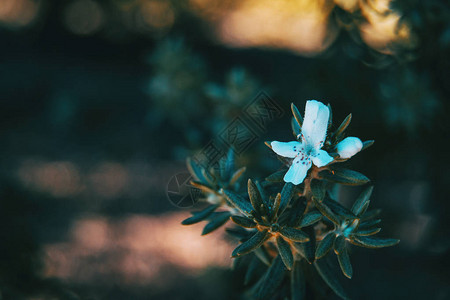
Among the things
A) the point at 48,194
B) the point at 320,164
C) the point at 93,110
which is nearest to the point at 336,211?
the point at 320,164

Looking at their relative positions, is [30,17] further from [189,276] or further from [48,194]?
[189,276]

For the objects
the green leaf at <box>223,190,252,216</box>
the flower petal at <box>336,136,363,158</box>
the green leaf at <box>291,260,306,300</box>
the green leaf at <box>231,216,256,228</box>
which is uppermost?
the green leaf at <box>223,190,252,216</box>

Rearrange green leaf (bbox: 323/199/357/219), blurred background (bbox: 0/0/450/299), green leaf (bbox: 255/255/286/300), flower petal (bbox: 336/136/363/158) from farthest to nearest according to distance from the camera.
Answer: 1. blurred background (bbox: 0/0/450/299)
2. green leaf (bbox: 255/255/286/300)
3. green leaf (bbox: 323/199/357/219)
4. flower petal (bbox: 336/136/363/158)

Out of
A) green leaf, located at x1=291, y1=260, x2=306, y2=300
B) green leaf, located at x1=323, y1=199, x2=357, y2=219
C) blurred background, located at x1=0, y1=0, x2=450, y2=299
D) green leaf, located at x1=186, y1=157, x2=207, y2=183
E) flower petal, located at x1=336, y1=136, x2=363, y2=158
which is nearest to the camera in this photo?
flower petal, located at x1=336, y1=136, x2=363, y2=158

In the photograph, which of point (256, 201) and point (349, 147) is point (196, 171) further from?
point (349, 147)

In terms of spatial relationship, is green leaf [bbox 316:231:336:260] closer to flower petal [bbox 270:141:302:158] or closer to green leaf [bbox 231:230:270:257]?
green leaf [bbox 231:230:270:257]

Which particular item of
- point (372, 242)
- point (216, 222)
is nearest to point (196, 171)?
point (216, 222)

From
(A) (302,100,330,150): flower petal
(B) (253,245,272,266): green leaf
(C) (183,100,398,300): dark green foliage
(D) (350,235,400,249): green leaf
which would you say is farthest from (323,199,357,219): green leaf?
(B) (253,245,272,266): green leaf

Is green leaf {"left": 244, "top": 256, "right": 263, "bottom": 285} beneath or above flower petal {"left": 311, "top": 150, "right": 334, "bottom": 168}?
beneath
